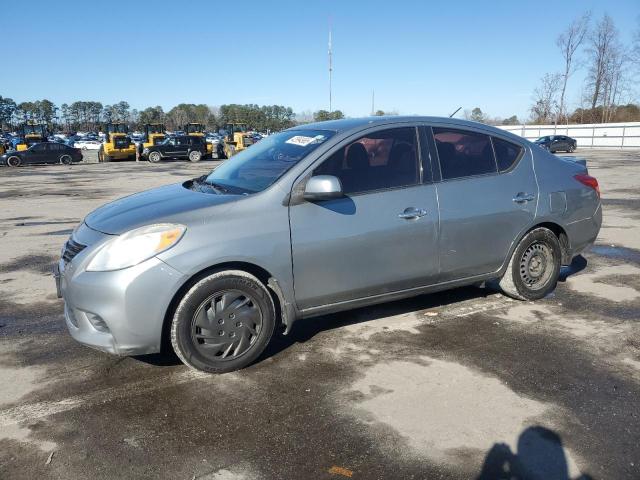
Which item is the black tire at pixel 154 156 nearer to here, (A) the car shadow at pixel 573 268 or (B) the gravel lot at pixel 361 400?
(B) the gravel lot at pixel 361 400

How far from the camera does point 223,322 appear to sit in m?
3.50

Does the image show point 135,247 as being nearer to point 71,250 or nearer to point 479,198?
point 71,250

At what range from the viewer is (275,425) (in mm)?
2961

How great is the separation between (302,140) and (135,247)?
160 cm

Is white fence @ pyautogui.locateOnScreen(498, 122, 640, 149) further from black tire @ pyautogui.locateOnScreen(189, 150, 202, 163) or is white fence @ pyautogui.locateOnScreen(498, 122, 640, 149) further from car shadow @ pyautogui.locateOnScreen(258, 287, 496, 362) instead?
car shadow @ pyautogui.locateOnScreen(258, 287, 496, 362)

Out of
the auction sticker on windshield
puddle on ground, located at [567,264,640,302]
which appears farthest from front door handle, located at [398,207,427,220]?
puddle on ground, located at [567,264,640,302]

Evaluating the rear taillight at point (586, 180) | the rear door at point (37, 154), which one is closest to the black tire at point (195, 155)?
the rear door at point (37, 154)

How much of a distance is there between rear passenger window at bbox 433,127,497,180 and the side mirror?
1140mm

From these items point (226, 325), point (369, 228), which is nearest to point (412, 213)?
point (369, 228)

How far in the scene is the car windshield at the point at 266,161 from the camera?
390 centimetres

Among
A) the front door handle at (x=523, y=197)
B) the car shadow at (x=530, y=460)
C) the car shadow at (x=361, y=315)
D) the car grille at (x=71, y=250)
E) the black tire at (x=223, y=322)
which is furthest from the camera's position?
the front door handle at (x=523, y=197)

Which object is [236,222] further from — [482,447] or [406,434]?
[482,447]

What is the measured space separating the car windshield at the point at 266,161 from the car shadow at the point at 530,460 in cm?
225

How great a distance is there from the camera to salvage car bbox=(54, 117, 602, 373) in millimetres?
3311
